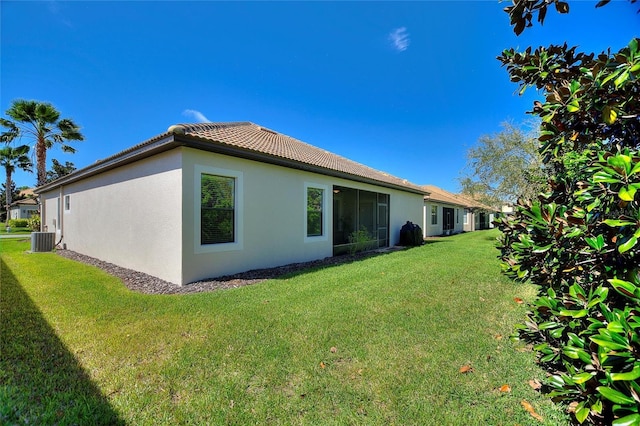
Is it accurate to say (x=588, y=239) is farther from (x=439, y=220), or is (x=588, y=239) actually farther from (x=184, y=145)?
(x=439, y=220)

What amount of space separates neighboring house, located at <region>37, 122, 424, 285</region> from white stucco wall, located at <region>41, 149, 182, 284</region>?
0.09ft

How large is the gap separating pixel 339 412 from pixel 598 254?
2.28 metres

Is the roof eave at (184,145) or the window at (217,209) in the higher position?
the roof eave at (184,145)

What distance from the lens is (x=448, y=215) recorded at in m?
28.0

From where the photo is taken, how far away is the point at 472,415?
7.79ft

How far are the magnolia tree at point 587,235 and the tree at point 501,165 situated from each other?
51.8ft

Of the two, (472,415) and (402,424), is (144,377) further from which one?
(472,415)

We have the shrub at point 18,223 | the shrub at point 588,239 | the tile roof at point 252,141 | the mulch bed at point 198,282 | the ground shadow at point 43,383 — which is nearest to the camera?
the shrub at point 588,239

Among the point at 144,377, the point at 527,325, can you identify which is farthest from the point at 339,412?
the point at 144,377

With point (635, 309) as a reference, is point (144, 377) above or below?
below

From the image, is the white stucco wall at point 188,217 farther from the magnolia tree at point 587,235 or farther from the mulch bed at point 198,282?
the magnolia tree at point 587,235

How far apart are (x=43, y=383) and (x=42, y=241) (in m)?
14.4

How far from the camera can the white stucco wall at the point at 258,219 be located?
6.91 meters

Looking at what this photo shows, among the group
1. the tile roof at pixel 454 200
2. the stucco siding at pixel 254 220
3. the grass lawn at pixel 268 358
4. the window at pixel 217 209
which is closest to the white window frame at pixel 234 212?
the stucco siding at pixel 254 220
